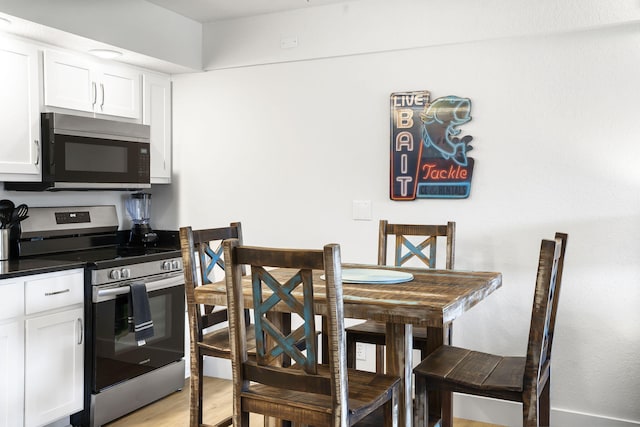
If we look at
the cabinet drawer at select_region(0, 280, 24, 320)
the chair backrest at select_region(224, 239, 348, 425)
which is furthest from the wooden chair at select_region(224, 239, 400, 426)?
the cabinet drawer at select_region(0, 280, 24, 320)

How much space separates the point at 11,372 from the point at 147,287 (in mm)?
853

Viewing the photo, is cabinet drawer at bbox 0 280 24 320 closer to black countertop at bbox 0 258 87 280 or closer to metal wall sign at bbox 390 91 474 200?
black countertop at bbox 0 258 87 280

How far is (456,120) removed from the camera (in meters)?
3.34

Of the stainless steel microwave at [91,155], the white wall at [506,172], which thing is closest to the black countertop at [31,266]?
the stainless steel microwave at [91,155]

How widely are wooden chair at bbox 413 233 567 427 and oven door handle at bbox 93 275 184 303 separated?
1738 mm

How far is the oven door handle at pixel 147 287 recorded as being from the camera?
122 inches

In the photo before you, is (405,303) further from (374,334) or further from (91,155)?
(91,155)

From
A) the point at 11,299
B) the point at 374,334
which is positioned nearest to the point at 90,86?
the point at 11,299

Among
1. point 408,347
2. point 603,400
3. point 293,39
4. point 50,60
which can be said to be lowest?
point 603,400

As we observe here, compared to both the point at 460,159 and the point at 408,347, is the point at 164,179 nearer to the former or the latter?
the point at 460,159

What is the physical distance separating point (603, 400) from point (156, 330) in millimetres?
2505

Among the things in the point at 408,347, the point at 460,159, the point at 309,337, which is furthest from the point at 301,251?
the point at 460,159

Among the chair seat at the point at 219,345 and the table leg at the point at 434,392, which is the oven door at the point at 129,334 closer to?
the chair seat at the point at 219,345

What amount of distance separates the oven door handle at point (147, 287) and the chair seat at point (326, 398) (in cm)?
145
